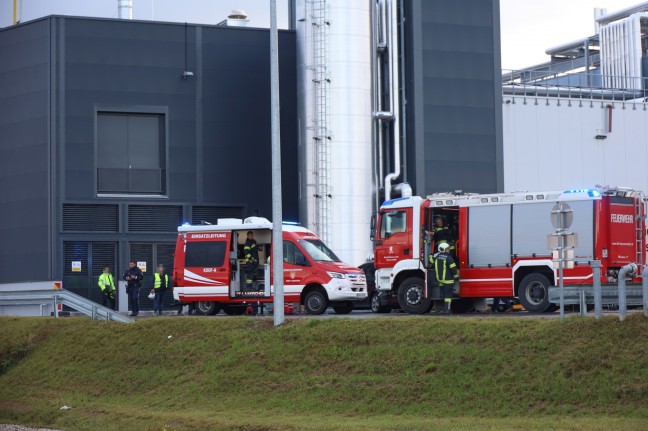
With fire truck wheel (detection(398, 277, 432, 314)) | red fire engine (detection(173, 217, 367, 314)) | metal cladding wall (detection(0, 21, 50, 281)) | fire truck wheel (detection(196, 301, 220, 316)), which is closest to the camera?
fire truck wheel (detection(398, 277, 432, 314))

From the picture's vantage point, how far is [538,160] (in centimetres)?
5147

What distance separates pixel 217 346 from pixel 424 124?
23407mm

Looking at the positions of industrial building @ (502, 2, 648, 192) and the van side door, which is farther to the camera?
industrial building @ (502, 2, 648, 192)

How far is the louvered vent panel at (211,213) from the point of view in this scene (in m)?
47.7

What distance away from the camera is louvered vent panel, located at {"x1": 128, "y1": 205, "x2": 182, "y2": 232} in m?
46.8

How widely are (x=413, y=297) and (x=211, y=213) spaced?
18.8 meters

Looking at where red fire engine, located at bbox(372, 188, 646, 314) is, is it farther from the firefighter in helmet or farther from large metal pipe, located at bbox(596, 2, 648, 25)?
large metal pipe, located at bbox(596, 2, 648, 25)

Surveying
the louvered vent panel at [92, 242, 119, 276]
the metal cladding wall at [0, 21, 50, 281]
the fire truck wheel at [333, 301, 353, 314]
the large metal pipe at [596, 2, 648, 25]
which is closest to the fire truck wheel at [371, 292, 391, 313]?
the fire truck wheel at [333, 301, 353, 314]

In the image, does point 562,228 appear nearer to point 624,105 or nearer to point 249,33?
point 249,33

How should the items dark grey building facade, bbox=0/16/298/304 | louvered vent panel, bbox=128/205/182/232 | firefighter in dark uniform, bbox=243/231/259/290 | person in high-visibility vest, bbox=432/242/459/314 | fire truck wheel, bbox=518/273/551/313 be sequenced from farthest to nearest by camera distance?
1. louvered vent panel, bbox=128/205/182/232
2. dark grey building facade, bbox=0/16/298/304
3. firefighter in dark uniform, bbox=243/231/259/290
4. person in high-visibility vest, bbox=432/242/459/314
5. fire truck wheel, bbox=518/273/551/313

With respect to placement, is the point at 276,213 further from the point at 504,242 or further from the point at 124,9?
the point at 124,9

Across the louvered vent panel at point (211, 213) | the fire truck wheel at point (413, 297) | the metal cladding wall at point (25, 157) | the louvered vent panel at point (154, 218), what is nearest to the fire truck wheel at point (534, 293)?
the fire truck wheel at point (413, 297)

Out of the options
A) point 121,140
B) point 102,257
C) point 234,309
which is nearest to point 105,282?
point 234,309

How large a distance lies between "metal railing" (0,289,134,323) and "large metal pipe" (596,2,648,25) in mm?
42456
